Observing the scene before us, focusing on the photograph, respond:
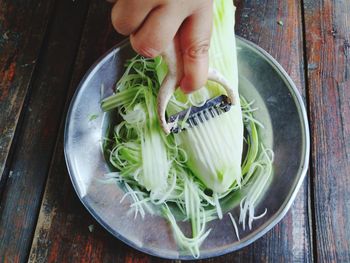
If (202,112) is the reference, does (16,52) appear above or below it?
above

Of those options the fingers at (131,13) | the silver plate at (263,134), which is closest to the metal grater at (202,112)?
the silver plate at (263,134)

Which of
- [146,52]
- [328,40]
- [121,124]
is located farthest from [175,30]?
[328,40]

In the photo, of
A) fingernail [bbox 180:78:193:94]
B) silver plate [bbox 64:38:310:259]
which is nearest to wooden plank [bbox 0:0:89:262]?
silver plate [bbox 64:38:310:259]

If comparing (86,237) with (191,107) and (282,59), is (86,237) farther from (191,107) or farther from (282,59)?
(282,59)

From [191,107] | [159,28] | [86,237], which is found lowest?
[86,237]

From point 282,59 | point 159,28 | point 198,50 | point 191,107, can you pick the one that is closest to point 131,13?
point 159,28

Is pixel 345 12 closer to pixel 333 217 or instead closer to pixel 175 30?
pixel 333 217

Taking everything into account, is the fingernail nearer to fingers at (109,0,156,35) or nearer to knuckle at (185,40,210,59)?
knuckle at (185,40,210,59)

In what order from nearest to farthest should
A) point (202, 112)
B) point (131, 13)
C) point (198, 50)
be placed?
point (131, 13) → point (198, 50) → point (202, 112)
